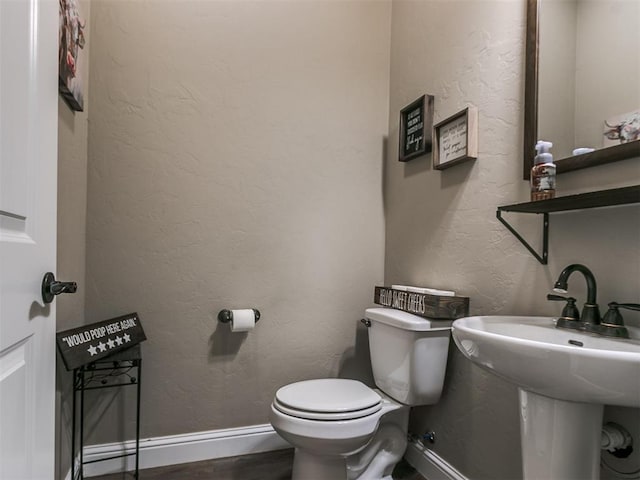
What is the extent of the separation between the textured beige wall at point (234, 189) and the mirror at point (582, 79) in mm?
921

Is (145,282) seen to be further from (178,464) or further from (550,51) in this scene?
(550,51)

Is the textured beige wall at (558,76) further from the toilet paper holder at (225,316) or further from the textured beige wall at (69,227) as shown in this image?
the textured beige wall at (69,227)

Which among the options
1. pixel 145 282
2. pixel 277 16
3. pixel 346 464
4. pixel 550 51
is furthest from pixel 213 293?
pixel 550 51

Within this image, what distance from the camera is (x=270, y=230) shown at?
1843 mm

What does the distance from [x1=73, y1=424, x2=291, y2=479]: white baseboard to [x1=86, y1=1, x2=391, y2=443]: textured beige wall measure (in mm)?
41

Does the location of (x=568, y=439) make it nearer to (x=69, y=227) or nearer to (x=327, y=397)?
(x=327, y=397)

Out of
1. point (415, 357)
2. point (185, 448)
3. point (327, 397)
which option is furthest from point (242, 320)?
point (415, 357)

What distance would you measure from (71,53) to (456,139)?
1.43 meters

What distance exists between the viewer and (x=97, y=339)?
1.36 m

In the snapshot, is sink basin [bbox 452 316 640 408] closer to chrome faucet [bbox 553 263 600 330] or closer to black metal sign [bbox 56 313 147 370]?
chrome faucet [bbox 553 263 600 330]

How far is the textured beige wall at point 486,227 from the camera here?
1015 mm

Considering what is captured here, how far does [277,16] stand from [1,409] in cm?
190

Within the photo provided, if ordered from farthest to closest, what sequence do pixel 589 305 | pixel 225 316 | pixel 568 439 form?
1. pixel 225 316
2. pixel 589 305
3. pixel 568 439

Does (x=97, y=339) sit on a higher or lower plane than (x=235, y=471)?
higher
